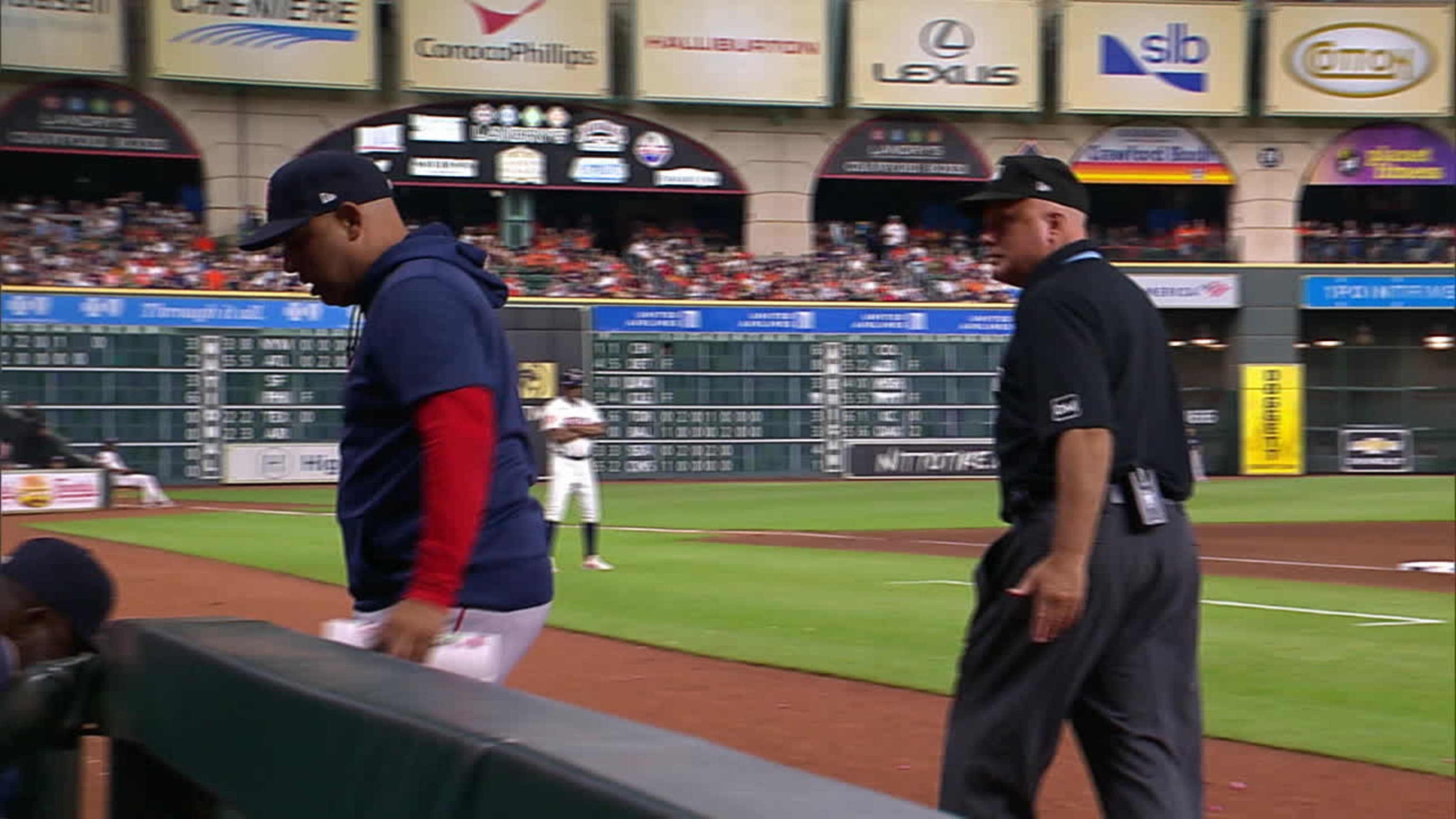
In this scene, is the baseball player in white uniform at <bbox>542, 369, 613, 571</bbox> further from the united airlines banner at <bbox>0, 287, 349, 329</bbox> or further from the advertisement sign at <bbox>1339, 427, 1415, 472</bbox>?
the advertisement sign at <bbox>1339, 427, 1415, 472</bbox>

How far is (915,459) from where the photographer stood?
3512cm

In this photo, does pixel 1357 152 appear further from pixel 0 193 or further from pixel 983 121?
pixel 0 193

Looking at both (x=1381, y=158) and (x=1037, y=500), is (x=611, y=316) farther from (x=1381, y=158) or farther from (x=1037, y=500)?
(x=1037, y=500)

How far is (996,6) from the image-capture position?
41656mm

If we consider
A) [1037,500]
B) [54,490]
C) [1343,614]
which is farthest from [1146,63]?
[1037,500]

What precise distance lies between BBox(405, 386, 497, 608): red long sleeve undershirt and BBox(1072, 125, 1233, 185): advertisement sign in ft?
136

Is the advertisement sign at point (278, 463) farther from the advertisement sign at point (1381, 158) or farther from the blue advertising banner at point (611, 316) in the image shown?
the advertisement sign at point (1381, 158)

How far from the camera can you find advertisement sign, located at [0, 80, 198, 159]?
3650 centimetres

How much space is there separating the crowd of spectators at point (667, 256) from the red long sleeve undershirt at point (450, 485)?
31.3 meters

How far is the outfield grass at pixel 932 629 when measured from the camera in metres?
7.61

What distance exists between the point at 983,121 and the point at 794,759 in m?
37.6

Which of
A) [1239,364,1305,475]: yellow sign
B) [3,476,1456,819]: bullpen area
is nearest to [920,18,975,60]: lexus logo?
[1239,364,1305,475]: yellow sign

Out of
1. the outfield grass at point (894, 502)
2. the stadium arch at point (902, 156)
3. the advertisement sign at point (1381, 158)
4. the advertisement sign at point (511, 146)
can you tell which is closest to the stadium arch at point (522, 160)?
the advertisement sign at point (511, 146)

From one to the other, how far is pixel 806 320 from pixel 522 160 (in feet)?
29.6
